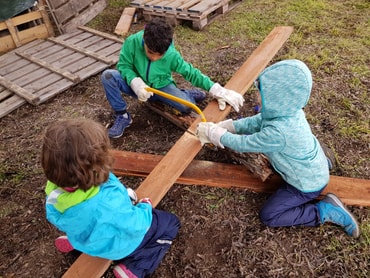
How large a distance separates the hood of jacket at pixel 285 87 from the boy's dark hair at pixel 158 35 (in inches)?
39.0

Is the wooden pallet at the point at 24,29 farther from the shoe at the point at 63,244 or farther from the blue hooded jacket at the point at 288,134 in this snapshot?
the blue hooded jacket at the point at 288,134

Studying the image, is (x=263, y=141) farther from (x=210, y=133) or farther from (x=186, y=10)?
(x=186, y=10)

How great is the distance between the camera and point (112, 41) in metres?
5.20

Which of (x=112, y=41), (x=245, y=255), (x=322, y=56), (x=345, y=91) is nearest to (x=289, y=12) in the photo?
(x=322, y=56)

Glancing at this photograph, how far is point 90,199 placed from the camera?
5.47ft

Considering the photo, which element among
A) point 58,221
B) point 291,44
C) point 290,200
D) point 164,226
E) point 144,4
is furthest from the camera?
point 144,4

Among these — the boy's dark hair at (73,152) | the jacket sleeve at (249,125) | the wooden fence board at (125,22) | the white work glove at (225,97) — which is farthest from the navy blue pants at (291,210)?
the wooden fence board at (125,22)

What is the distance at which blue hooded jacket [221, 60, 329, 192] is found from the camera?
6.86 feet

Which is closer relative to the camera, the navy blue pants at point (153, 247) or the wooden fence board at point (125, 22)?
the navy blue pants at point (153, 247)

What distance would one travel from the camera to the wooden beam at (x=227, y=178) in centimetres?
266

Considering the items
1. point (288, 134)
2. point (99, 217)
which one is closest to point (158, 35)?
point (288, 134)

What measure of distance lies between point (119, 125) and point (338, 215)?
2.33 metres

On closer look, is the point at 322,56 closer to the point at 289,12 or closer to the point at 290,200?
the point at 289,12

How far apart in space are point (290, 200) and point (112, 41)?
3.99m
